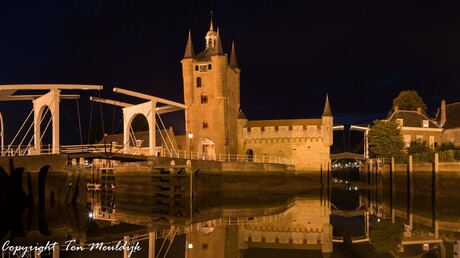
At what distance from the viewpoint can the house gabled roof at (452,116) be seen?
5125 centimetres

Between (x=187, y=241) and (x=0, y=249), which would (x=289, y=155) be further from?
(x=0, y=249)

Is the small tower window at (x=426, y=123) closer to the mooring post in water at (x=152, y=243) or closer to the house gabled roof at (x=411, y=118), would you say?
the house gabled roof at (x=411, y=118)

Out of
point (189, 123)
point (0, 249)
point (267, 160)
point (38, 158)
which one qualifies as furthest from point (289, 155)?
point (0, 249)

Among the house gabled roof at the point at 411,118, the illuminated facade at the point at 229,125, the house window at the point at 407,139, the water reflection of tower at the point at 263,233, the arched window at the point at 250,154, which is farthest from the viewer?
the house gabled roof at the point at 411,118

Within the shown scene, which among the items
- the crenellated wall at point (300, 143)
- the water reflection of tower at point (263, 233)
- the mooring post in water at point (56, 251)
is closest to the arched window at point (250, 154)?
the crenellated wall at point (300, 143)

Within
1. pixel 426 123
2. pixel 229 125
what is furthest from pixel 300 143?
pixel 426 123

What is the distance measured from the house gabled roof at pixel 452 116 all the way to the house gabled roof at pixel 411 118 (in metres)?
1.20

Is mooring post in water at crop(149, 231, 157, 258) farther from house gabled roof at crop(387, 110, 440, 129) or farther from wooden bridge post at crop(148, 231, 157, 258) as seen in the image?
house gabled roof at crop(387, 110, 440, 129)

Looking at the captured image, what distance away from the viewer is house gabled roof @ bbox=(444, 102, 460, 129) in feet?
168

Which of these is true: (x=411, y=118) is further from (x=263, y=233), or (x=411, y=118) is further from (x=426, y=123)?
(x=263, y=233)

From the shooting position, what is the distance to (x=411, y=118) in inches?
2074

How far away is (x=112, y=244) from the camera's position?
1616 centimetres

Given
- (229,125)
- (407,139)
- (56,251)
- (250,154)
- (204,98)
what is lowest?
(56,251)

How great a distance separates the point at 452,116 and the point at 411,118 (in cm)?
438
